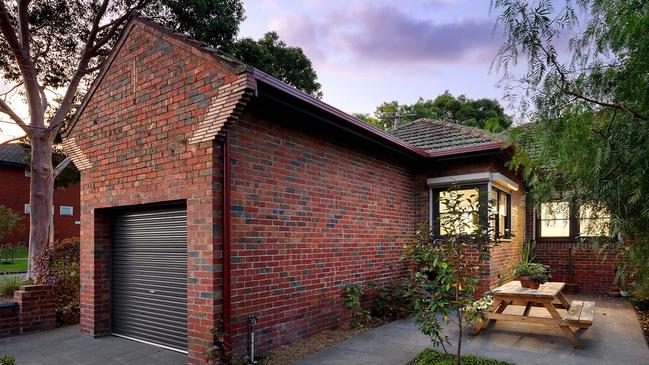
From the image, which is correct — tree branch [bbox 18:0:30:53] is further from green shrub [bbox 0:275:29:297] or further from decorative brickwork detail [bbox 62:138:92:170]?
green shrub [bbox 0:275:29:297]

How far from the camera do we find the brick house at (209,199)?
4773 millimetres

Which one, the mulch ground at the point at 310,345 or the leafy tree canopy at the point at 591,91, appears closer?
the leafy tree canopy at the point at 591,91

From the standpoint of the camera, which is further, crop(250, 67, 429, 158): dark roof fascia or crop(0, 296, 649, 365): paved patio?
crop(0, 296, 649, 365): paved patio

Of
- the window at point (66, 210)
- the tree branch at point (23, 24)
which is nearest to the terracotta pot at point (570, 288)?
the tree branch at point (23, 24)

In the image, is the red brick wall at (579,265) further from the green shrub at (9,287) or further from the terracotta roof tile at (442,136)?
the green shrub at (9,287)

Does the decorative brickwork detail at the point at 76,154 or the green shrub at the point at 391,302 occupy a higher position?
the decorative brickwork detail at the point at 76,154

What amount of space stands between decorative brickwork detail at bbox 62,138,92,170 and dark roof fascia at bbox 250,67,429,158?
3468 millimetres

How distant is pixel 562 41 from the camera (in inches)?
169

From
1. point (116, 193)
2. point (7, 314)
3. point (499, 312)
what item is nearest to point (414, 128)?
point (499, 312)

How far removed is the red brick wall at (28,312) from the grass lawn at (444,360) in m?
6.10

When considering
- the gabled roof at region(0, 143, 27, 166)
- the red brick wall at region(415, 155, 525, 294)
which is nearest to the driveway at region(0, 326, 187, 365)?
the red brick wall at region(415, 155, 525, 294)

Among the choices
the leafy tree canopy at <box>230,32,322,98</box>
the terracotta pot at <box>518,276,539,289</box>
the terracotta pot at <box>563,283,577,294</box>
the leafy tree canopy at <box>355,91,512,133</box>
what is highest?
the leafy tree canopy at <box>355,91,512,133</box>

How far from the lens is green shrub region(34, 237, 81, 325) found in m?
7.30

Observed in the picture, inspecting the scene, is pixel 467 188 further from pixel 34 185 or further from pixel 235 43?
pixel 34 185
